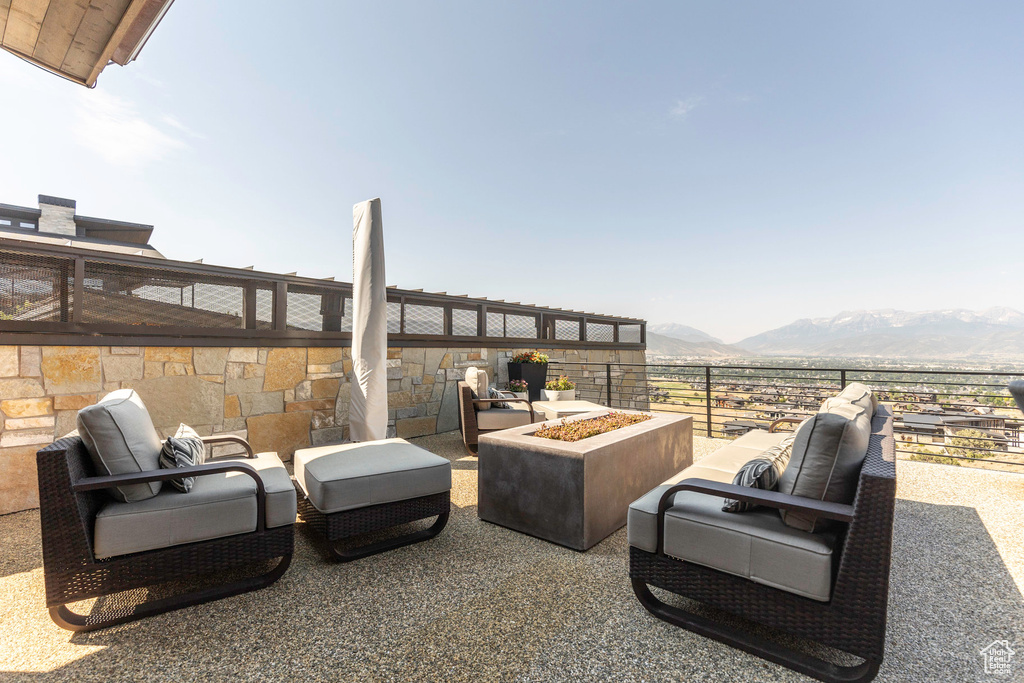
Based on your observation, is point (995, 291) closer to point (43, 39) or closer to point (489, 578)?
point (489, 578)

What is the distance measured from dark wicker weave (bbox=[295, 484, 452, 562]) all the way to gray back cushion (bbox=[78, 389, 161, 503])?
726 mm

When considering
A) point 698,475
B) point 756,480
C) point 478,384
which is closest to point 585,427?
point 698,475

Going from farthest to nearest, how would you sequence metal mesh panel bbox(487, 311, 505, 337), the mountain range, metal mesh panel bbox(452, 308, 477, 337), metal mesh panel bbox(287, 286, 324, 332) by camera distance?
the mountain range → metal mesh panel bbox(487, 311, 505, 337) → metal mesh panel bbox(452, 308, 477, 337) → metal mesh panel bbox(287, 286, 324, 332)

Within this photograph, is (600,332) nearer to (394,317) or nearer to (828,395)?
(828,395)

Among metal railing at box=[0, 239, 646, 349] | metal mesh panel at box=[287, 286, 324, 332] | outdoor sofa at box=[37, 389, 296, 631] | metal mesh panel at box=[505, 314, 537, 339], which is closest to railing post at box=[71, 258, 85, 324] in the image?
metal railing at box=[0, 239, 646, 349]

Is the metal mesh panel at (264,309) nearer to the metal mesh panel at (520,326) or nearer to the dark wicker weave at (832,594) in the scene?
the metal mesh panel at (520,326)

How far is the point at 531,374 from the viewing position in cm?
619

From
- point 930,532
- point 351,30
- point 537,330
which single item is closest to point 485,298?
point 537,330

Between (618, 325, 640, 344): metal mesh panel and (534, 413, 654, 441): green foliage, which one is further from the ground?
(618, 325, 640, 344): metal mesh panel

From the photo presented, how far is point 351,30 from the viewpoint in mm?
5637

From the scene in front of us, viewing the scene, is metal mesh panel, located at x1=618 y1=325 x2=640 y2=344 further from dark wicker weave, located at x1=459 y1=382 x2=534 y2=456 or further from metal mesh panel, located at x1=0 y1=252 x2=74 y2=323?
metal mesh panel, located at x1=0 y1=252 x2=74 y2=323

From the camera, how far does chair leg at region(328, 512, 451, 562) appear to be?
2.19 metres

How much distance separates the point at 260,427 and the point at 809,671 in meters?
4.19

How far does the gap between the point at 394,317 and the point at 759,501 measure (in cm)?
439
